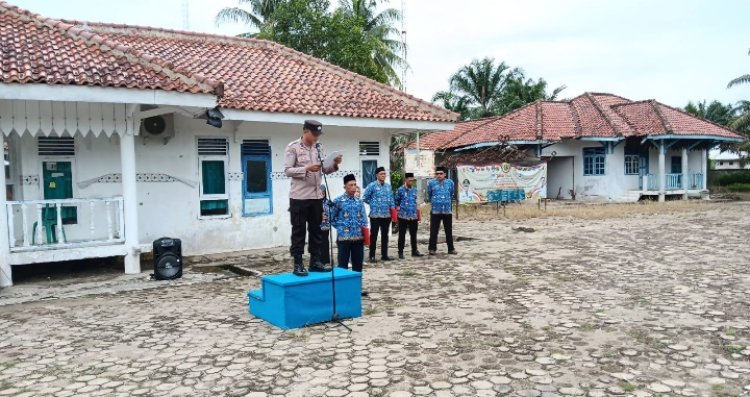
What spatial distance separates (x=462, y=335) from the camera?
542 cm

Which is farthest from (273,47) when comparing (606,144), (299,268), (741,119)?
(741,119)

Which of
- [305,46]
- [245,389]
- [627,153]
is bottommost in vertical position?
[245,389]

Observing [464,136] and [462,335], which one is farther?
[464,136]

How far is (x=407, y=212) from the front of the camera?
10.6 metres

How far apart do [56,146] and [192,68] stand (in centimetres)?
306

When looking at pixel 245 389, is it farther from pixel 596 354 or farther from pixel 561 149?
pixel 561 149

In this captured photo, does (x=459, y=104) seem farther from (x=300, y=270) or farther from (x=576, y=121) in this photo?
(x=300, y=270)

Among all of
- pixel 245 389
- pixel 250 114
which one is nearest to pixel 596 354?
pixel 245 389

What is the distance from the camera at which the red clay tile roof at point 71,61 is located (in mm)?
8062

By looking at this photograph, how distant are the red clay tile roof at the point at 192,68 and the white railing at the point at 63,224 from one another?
1937 millimetres

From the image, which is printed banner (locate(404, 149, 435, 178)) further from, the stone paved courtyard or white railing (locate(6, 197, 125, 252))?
the stone paved courtyard

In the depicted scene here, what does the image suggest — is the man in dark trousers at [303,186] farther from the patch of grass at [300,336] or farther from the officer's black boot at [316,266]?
the patch of grass at [300,336]

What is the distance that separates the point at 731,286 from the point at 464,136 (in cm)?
2122

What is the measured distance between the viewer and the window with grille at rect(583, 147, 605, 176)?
26703mm
